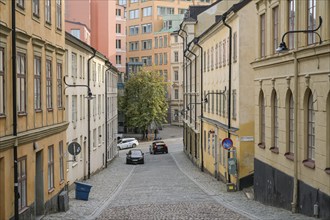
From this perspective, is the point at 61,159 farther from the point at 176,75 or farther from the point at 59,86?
the point at 176,75

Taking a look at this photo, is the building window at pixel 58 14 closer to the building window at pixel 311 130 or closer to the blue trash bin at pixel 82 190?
the blue trash bin at pixel 82 190

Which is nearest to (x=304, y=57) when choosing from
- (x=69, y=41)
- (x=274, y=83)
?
(x=274, y=83)

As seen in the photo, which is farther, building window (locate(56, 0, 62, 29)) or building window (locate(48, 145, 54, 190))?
building window (locate(56, 0, 62, 29))

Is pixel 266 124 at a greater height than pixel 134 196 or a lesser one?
greater

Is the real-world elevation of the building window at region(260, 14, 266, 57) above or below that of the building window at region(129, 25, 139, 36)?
below

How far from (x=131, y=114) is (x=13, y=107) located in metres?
59.5

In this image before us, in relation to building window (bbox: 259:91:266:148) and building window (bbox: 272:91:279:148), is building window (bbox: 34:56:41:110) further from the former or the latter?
building window (bbox: 259:91:266:148)

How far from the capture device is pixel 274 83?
1981 cm

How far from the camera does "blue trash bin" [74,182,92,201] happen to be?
24.1m

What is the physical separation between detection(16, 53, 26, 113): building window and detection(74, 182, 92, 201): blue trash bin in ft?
26.0

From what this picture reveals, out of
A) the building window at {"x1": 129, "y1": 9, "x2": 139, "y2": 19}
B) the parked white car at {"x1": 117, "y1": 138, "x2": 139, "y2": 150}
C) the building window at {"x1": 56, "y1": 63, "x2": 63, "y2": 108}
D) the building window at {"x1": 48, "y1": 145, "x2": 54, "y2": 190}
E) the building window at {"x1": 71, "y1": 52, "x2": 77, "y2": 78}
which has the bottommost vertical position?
the parked white car at {"x1": 117, "y1": 138, "x2": 139, "y2": 150}

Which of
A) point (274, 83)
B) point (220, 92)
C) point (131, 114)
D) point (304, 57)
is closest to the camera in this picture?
point (304, 57)

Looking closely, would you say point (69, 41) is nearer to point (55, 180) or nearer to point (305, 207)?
point (55, 180)

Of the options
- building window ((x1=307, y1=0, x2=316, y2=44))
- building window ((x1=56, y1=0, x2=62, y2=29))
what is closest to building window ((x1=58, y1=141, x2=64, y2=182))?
building window ((x1=56, y1=0, x2=62, y2=29))
